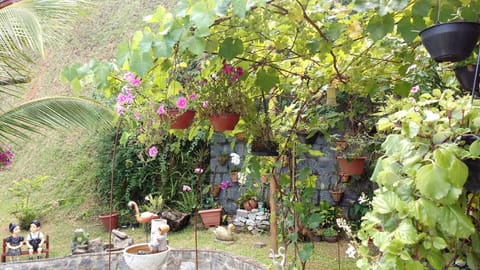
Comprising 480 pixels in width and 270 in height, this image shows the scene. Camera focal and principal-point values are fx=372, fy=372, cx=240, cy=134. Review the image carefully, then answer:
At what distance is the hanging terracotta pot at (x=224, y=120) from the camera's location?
2.06 metres

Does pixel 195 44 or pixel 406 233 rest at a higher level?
Answer: pixel 195 44

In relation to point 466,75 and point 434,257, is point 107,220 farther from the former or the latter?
point 434,257

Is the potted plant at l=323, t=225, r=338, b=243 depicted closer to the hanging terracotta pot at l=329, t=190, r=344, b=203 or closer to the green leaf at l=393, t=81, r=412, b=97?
the hanging terracotta pot at l=329, t=190, r=344, b=203

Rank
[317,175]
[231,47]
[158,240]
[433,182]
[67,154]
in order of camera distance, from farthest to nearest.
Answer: [67,154]
[317,175]
[158,240]
[231,47]
[433,182]

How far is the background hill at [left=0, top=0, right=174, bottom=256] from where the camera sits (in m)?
5.78

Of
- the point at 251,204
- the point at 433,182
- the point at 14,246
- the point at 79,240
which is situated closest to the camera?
the point at 433,182

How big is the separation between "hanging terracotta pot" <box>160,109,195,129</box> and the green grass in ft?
5.11

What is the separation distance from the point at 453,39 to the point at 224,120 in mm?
1238

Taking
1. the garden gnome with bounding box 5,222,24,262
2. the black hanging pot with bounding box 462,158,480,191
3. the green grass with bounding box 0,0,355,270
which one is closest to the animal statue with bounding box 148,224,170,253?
the green grass with bounding box 0,0,355,270

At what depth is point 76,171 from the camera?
6535 millimetres

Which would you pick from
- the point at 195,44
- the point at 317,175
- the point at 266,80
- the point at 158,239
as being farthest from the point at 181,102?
the point at 317,175

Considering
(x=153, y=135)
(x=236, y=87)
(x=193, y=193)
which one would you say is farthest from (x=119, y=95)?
(x=193, y=193)

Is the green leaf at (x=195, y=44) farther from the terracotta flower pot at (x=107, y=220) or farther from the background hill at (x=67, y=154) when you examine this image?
the terracotta flower pot at (x=107, y=220)

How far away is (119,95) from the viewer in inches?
73.1
